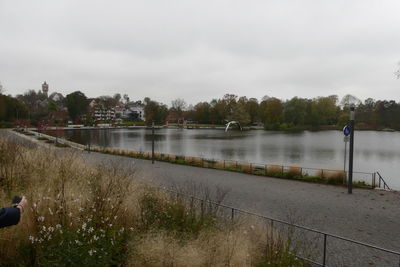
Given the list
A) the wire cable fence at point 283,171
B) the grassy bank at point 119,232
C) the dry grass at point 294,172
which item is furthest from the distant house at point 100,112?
the grassy bank at point 119,232

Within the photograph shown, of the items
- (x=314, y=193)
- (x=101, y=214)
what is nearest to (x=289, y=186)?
(x=314, y=193)

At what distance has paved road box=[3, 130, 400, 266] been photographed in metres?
7.02

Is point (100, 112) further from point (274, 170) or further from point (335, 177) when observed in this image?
point (335, 177)

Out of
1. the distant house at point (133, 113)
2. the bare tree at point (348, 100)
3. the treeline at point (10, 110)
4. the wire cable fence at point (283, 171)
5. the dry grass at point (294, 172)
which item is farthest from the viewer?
the distant house at point (133, 113)

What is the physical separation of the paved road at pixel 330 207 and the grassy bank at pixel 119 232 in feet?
6.61

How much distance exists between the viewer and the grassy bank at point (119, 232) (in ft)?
14.8

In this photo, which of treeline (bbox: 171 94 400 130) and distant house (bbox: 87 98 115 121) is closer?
treeline (bbox: 171 94 400 130)

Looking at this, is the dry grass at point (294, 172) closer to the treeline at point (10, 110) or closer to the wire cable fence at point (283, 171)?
the wire cable fence at point (283, 171)

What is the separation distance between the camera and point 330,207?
11.1 meters

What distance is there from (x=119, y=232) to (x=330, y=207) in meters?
8.83

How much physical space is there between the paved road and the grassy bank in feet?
6.61

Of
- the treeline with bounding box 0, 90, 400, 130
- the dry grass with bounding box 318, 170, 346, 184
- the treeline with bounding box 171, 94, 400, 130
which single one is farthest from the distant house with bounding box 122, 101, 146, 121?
Answer: the dry grass with bounding box 318, 170, 346, 184

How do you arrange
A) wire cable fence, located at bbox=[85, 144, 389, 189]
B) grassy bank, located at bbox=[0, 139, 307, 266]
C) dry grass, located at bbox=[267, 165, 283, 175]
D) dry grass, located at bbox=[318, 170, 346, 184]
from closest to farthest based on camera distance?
grassy bank, located at bbox=[0, 139, 307, 266]
dry grass, located at bbox=[318, 170, 346, 184]
wire cable fence, located at bbox=[85, 144, 389, 189]
dry grass, located at bbox=[267, 165, 283, 175]

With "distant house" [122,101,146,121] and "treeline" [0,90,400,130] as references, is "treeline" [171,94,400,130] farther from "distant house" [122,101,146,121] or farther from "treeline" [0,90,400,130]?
"distant house" [122,101,146,121]
